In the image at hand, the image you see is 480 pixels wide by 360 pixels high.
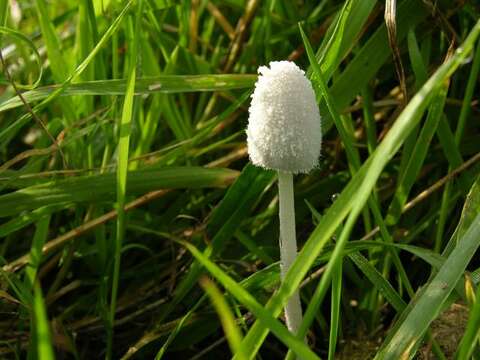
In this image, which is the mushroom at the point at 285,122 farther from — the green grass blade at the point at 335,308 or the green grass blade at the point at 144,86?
the green grass blade at the point at 144,86

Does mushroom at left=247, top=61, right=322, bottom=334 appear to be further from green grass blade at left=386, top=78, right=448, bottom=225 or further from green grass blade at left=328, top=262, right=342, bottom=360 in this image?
green grass blade at left=386, top=78, right=448, bottom=225

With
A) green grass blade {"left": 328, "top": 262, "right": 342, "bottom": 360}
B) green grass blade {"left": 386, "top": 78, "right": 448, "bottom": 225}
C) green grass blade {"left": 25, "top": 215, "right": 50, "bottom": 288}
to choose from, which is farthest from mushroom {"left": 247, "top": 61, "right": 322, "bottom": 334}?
green grass blade {"left": 25, "top": 215, "right": 50, "bottom": 288}

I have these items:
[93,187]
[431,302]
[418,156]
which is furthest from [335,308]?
[93,187]

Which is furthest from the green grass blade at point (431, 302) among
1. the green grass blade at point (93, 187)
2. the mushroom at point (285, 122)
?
the green grass blade at point (93, 187)

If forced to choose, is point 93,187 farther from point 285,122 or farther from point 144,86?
point 285,122

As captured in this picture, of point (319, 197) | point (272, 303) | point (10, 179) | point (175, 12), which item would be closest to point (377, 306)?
point (319, 197)

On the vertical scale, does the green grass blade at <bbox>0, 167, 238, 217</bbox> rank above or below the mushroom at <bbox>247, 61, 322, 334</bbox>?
below
